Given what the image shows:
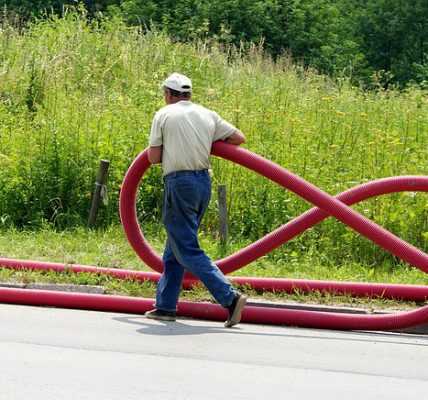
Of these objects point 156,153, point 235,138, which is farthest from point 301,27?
point 156,153

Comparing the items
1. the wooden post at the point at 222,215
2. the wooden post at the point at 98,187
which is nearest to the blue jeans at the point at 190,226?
the wooden post at the point at 222,215

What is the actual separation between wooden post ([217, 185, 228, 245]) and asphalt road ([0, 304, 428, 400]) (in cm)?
242

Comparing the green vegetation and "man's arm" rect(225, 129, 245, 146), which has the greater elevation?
the green vegetation

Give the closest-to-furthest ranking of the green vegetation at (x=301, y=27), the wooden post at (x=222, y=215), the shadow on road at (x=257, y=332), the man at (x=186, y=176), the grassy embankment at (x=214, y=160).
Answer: the shadow on road at (x=257, y=332) < the man at (x=186, y=176) < the grassy embankment at (x=214, y=160) < the wooden post at (x=222, y=215) < the green vegetation at (x=301, y=27)

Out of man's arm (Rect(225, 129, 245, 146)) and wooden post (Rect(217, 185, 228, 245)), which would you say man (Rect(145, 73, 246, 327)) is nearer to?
man's arm (Rect(225, 129, 245, 146))

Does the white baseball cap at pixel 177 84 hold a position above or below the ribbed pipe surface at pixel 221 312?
above

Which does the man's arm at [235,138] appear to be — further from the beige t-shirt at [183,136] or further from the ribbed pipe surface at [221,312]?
the ribbed pipe surface at [221,312]

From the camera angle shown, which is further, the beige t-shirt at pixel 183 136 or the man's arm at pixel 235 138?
the man's arm at pixel 235 138

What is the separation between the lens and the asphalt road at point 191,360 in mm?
5969

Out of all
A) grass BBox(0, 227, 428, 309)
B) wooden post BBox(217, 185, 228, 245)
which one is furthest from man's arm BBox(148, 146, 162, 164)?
wooden post BBox(217, 185, 228, 245)

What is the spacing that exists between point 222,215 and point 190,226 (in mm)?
2662

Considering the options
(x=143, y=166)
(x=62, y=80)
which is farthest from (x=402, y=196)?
(x=62, y=80)

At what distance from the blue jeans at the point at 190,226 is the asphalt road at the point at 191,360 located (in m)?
0.34

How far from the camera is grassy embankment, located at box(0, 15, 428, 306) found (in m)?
10.6
